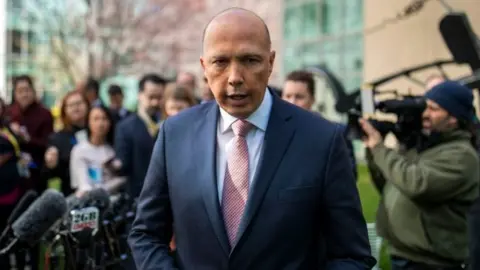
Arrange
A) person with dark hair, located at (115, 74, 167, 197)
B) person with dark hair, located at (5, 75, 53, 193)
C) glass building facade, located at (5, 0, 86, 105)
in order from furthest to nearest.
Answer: glass building facade, located at (5, 0, 86, 105) < person with dark hair, located at (5, 75, 53, 193) < person with dark hair, located at (115, 74, 167, 197)

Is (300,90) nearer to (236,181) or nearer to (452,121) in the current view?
(452,121)

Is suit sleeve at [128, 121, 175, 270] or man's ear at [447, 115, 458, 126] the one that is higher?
man's ear at [447, 115, 458, 126]

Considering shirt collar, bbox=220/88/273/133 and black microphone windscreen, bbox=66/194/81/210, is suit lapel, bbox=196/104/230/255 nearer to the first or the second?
shirt collar, bbox=220/88/273/133

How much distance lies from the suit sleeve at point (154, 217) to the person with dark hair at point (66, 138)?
170 inches

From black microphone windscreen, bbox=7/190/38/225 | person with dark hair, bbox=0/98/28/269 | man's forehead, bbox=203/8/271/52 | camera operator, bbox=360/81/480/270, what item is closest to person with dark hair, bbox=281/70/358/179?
camera operator, bbox=360/81/480/270

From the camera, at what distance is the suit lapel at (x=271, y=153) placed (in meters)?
2.40

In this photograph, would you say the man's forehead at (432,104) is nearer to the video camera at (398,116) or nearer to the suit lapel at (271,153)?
the video camera at (398,116)

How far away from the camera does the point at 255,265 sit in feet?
7.92

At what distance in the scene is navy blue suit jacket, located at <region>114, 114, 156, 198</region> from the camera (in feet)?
21.2

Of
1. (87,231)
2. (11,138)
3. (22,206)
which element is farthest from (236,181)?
(11,138)

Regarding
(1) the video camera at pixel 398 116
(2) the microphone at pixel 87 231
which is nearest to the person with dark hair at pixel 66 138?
(2) the microphone at pixel 87 231

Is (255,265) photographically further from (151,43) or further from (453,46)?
(151,43)

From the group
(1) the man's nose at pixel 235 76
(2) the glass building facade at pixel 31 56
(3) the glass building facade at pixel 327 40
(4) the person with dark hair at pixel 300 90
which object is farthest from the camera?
(2) the glass building facade at pixel 31 56

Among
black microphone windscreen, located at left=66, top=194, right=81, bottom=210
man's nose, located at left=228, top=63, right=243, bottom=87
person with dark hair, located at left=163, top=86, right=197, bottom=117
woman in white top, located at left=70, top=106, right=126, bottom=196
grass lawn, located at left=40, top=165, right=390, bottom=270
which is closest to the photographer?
man's nose, located at left=228, top=63, right=243, bottom=87
